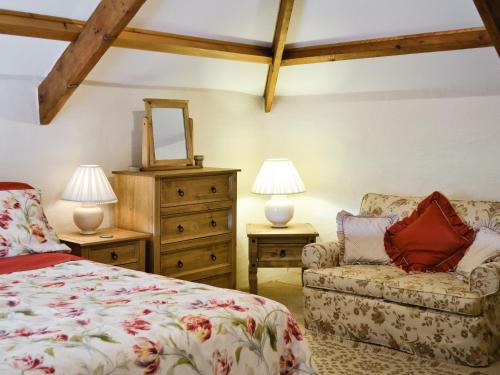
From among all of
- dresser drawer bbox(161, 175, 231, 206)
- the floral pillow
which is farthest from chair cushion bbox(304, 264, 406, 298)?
the floral pillow

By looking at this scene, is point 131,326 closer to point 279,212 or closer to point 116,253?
point 116,253

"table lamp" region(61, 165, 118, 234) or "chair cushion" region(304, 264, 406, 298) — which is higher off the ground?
"table lamp" region(61, 165, 118, 234)

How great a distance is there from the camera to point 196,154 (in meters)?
5.36

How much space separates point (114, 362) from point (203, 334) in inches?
15.9

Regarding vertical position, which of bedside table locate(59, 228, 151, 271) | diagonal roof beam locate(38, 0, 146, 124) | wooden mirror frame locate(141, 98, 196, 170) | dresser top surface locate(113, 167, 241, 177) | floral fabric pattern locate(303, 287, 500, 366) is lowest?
floral fabric pattern locate(303, 287, 500, 366)

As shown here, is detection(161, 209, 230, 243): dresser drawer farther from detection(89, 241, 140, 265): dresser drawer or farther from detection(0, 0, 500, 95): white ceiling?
detection(0, 0, 500, 95): white ceiling

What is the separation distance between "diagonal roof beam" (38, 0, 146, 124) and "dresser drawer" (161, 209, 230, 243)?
1024mm

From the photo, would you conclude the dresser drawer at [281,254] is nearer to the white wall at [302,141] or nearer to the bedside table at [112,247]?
the white wall at [302,141]

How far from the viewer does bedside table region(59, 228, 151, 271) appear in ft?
13.5

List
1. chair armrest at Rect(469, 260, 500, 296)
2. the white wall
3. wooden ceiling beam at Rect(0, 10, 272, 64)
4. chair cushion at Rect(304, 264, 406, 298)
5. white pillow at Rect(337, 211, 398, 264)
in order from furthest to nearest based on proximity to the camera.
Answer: white pillow at Rect(337, 211, 398, 264) → the white wall → chair cushion at Rect(304, 264, 406, 298) → chair armrest at Rect(469, 260, 500, 296) → wooden ceiling beam at Rect(0, 10, 272, 64)

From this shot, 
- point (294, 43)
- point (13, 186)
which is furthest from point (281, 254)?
point (13, 186)

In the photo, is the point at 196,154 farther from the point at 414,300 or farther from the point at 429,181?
the point at 414,300

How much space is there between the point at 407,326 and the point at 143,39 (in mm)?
2429

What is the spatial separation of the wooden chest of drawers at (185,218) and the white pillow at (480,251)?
165cm
